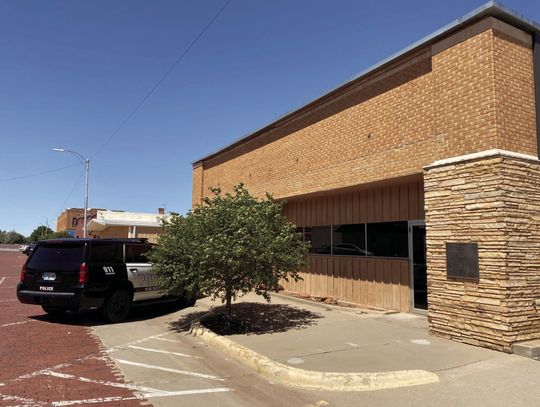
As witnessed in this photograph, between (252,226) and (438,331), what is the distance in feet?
13.1

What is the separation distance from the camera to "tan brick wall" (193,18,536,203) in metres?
8.36

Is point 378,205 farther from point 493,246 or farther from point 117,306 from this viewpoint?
point 117,306

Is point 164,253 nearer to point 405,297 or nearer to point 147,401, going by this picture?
point 147,401

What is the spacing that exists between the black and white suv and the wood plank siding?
550 centimetres

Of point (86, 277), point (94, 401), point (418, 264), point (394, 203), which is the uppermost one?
point (394, 203)

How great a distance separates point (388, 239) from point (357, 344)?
444 centimetres

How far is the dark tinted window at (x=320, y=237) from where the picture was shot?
48.9 ft

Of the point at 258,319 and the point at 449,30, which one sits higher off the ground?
the point at 449,30

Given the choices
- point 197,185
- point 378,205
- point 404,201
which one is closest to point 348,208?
point 378,205

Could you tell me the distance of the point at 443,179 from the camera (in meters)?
8.81

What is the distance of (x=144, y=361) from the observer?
7602 millimetres

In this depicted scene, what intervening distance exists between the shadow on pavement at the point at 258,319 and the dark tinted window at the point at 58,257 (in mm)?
2676

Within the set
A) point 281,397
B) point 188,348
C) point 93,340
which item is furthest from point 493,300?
point 93,340

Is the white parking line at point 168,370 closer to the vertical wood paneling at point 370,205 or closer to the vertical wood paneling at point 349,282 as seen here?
the vertical wood paneling at point 370,205
